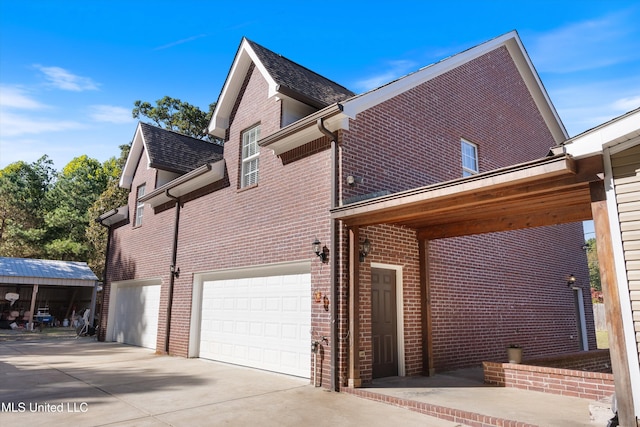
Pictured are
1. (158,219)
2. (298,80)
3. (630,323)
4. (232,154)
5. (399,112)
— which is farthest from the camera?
(158,219)

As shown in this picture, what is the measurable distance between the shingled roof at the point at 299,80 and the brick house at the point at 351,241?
62 millimetres

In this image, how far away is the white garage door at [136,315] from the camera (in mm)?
13875

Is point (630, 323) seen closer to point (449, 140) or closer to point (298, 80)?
point (449, 140)

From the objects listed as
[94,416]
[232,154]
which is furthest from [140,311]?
[94,416]

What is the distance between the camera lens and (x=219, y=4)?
9.94 meters

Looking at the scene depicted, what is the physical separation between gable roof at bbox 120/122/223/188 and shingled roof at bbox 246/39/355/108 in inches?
190

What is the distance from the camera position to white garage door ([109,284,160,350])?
45.5ft

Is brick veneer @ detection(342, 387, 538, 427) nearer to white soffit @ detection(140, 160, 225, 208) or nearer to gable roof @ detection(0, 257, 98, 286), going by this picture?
white soffit @ detection(140, 160, 225, 208)

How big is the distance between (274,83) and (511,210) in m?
5.75

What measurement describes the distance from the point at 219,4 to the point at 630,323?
10265mm

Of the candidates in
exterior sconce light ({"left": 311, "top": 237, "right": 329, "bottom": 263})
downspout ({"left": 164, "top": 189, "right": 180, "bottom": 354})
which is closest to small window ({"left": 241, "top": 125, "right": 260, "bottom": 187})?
exterior sconce light ({"left": 311, "top": 237, "right": 329, "bottom": 263})

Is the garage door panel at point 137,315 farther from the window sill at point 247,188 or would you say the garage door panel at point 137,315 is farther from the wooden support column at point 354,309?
the wooden support column at point 354,309

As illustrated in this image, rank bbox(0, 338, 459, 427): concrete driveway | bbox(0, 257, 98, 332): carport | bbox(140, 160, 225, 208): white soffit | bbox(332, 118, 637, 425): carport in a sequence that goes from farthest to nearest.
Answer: bbox(0, 257, 98, 332): carport < bbox(140, 160, 225, 208): white soffit < bbox(0, 338, 459, 427): concrete driveway < bbox(332, 118, 637, 425): carport

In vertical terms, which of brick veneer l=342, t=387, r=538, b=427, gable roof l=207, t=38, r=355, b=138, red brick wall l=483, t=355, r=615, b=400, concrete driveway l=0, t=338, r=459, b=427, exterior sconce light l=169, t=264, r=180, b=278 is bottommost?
concrete driveway l=0, t=338, r=459, b=427
